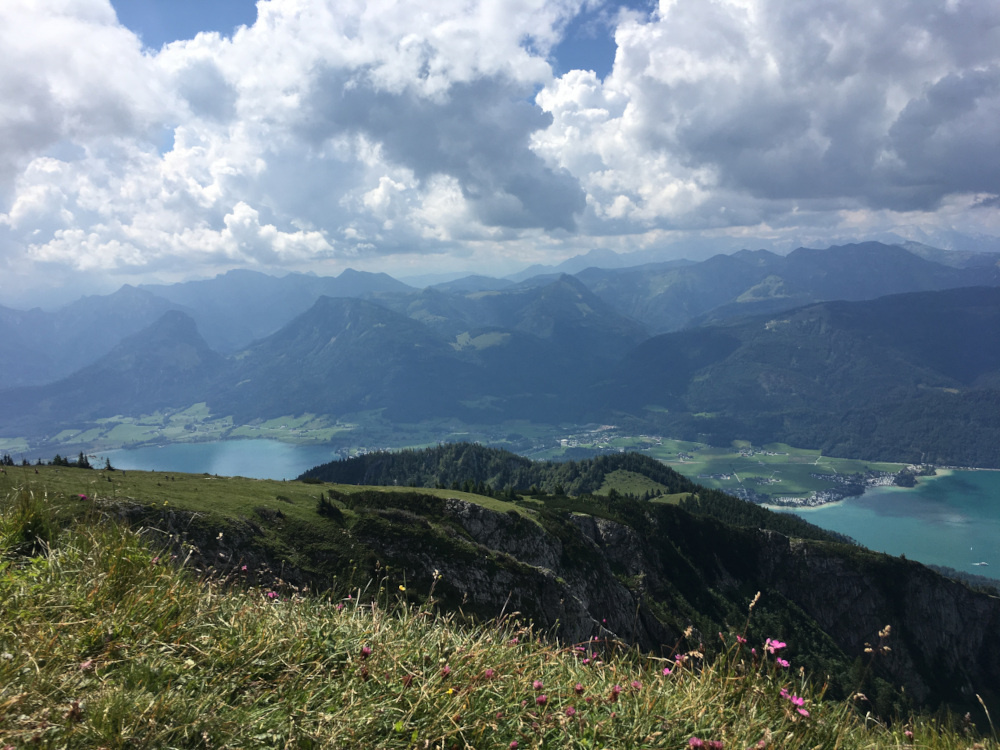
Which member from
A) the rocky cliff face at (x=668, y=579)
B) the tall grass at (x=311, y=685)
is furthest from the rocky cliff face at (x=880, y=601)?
the tall grass at (x=311, y=685)

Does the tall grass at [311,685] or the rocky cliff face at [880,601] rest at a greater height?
the tall grass at [311,685]

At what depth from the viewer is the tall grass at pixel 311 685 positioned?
4.06 metres

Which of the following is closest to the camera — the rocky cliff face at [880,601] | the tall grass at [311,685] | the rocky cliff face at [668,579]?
the tall grass at [311,685]

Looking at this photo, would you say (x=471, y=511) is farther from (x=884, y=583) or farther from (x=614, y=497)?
(x=884, y=583)

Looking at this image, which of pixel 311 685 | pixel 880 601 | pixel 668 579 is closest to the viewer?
pixel 311 685

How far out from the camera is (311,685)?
476cm

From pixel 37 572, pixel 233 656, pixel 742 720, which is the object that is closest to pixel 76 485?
pixel 37 572

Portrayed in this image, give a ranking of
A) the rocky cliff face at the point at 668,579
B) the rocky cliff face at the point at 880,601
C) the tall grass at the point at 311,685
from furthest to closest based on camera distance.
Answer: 1. the rocky cliff face at the point at 880,601
2. the rocky cliff face at the point at 668,579
3. the tall grass at the point at 311,685

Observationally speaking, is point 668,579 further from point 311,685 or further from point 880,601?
point 311,685

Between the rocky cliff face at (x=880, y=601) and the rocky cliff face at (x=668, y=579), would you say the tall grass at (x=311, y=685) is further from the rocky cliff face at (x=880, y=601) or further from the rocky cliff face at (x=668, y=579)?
the rocky cliff face at (x=880, y=601)

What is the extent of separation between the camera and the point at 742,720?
5156 mm

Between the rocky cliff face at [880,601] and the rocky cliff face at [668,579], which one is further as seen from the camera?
the rocky cliff face at [880,601]

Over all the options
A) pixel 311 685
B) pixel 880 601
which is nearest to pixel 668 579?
pixel 880 601

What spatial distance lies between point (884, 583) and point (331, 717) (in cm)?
15919
